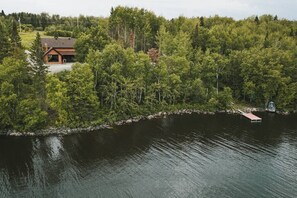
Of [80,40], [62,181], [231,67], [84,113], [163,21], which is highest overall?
[163,21]

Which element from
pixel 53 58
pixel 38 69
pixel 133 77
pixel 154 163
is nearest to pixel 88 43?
pixel 53 58

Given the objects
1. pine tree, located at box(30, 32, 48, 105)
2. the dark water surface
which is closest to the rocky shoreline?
the dark water surface

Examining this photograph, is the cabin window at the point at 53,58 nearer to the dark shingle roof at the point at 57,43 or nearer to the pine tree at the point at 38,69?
the dark shingle roof at the point at 57,43

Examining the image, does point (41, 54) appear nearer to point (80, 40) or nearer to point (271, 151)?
point (80, 40)

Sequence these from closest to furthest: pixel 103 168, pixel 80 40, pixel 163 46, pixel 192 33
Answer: pixel 103 168
pixel 80 40
pixel 163 46
pixel 192 33

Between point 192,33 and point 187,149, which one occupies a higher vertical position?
point 192,33

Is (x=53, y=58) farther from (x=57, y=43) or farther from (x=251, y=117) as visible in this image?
A: (x=251, y=117)

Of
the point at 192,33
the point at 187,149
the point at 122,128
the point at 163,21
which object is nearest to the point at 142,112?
the point at 122,128
